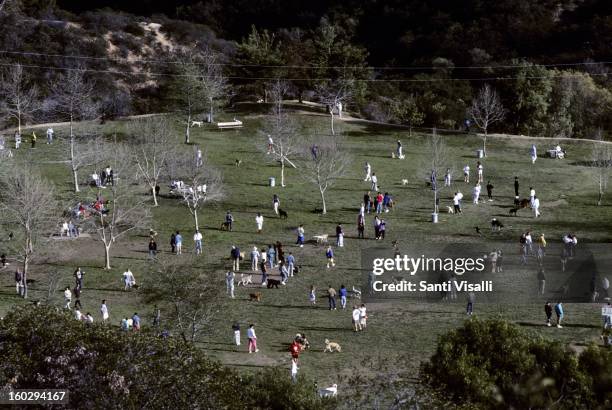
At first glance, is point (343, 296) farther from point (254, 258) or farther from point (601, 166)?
point (601, 166)

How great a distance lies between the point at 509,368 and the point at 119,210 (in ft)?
88.1

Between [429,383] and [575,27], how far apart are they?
320 feet

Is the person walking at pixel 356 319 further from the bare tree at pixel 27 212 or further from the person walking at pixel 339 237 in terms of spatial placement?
the bare tree at pixel 27 212

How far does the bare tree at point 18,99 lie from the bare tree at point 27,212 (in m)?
20.7

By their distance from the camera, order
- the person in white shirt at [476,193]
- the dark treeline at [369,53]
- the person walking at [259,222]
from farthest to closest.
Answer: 1. the dark treeline at [369,53]
2. the person in white shirt at [476,193]
3. the person walking at [259,222]

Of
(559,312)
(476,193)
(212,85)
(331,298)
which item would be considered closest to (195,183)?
(331,298)

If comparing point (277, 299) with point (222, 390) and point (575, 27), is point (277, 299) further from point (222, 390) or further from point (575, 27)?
point (575, 27)

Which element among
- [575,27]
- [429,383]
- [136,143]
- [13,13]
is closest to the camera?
[429,383]

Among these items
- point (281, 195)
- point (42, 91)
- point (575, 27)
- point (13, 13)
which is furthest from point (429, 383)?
point (575, 27)

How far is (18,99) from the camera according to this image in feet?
232

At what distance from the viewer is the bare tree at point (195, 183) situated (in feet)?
179

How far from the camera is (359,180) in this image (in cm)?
6288

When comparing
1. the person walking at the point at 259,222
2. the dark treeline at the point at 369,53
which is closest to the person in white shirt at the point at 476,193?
the person walking at the point at 259,222

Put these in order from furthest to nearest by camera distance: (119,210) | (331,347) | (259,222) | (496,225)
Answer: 1. (259,222)
2. (496,225)
3. (119,210)
4. (331,347)
